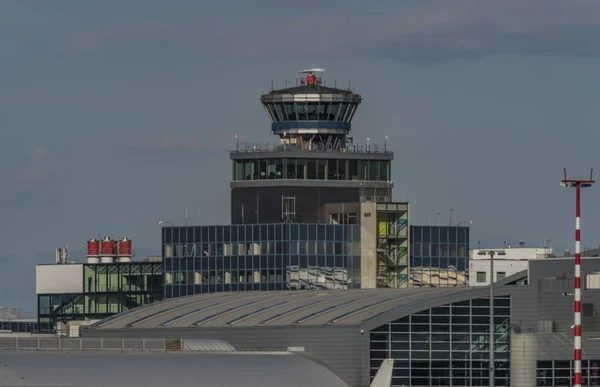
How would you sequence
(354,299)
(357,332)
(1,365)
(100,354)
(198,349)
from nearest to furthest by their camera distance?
(1,365), (100,354), (198,349), (357,332), (354,299)

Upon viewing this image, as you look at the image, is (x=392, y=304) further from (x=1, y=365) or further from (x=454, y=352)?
(x=1, y=365)

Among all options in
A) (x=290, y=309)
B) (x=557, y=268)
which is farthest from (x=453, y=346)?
(x=557, y=268)

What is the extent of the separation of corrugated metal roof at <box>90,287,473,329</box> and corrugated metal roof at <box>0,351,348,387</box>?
1335 inches

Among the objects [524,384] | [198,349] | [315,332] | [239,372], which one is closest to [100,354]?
[239,372]

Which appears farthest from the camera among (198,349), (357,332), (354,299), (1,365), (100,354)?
(354,299)

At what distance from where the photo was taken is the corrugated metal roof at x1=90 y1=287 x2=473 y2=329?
153125mm

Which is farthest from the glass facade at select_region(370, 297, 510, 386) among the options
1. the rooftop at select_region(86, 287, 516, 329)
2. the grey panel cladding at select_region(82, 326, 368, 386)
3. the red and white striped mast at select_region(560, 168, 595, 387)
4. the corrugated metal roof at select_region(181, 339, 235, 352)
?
the red and white striped mast at select_region(560, 168, 595, 387)

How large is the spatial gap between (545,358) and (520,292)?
5.94m

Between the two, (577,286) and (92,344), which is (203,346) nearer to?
(92,344)

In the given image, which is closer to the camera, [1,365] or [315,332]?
[1,365]

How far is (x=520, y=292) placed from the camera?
506ft

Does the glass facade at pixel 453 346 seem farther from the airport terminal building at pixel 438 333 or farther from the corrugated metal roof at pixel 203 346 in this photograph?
the corrugated metal roof at pixel 203 346

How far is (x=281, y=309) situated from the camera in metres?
159

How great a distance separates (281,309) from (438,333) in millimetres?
14476
